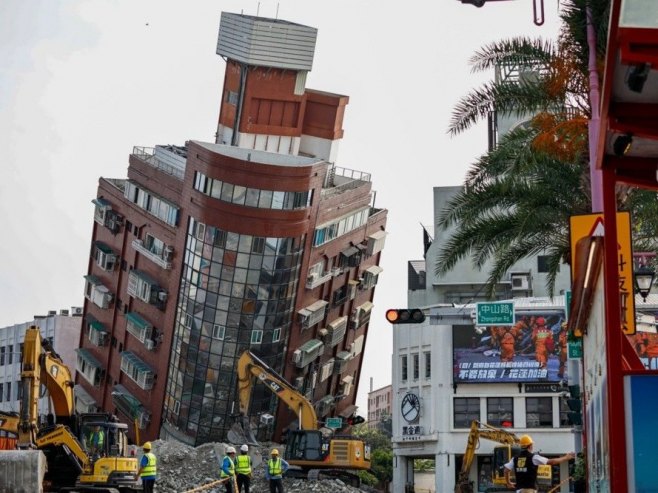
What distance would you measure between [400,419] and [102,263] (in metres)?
22.5

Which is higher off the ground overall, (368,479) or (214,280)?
(214,280)

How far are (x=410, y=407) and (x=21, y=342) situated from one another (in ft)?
176

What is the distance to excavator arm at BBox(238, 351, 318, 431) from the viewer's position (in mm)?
56562

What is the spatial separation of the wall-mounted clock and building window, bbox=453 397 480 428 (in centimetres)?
229

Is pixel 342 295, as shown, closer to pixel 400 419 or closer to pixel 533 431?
pixel 400 419

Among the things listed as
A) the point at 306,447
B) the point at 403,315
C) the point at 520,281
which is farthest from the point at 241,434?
the point at 403,315

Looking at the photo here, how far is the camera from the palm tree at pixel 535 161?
28.8m

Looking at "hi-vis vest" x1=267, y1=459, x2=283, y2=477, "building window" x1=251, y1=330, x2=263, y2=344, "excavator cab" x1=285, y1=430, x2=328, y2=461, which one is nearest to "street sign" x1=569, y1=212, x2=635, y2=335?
"hi-vis vest" x1=267, y1=459, x2=283, y2=477

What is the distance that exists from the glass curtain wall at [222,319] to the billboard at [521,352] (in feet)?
39.1

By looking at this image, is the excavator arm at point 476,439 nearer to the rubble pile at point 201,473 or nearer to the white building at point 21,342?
the rubble pile at point 201,473

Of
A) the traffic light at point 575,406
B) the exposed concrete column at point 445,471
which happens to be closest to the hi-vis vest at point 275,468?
the traffic light at point 575,406

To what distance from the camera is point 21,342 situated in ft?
386

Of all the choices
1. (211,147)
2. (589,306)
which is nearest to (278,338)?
(211,147)

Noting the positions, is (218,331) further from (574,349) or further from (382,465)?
(574,349)
